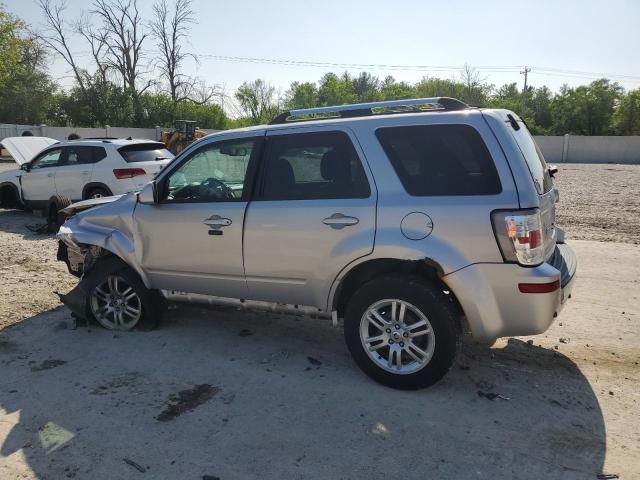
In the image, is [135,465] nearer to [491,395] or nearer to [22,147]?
[491,395]

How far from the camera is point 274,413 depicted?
3574 millimetres

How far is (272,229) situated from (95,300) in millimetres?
2219

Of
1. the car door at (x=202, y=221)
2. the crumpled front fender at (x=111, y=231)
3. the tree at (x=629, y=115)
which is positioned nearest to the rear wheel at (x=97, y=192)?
the crumpled front fender at (x=111, y=231)

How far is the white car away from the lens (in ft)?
35.4

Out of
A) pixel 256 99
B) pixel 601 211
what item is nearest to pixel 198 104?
pixel 256 99

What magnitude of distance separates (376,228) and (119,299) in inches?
111

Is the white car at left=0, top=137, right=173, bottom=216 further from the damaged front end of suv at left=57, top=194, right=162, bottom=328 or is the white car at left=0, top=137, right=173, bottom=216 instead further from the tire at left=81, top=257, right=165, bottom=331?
the tire at left=81, top=257, right=165, bottom=331

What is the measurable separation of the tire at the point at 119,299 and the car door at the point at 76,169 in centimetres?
654

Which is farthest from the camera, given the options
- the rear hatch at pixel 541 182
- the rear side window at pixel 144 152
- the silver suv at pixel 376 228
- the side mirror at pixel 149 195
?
the rear side window at pixel 144 152

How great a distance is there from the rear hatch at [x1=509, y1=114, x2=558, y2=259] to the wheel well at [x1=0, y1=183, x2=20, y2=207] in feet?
38.8

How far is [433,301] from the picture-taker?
3.63 m

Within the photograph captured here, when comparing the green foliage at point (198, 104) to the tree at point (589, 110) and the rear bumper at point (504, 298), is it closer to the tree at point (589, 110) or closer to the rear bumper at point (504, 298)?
the tree at point (589, 110)

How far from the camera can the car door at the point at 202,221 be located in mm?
4402

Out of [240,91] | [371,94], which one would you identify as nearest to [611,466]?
[240,91]
